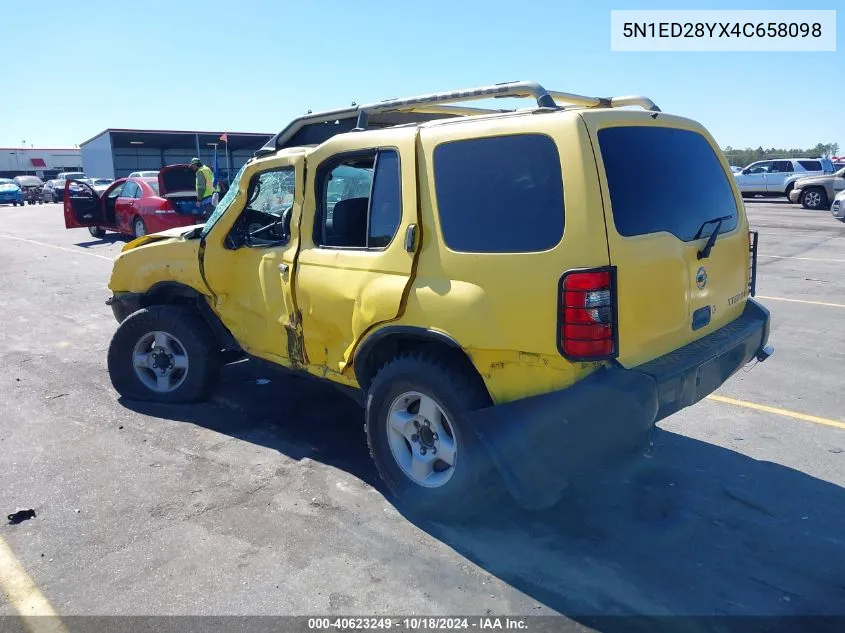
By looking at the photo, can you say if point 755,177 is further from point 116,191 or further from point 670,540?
point 670,540

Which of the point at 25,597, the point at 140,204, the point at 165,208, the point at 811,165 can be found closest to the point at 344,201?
the point at 25,597

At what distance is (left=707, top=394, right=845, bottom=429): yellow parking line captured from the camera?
15.8ft

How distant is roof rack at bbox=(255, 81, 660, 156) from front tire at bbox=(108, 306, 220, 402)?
144 cm

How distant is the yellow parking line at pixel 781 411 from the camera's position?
481 cm

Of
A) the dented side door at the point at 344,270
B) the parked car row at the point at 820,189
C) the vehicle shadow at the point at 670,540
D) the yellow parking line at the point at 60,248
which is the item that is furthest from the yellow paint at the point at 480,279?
the parked car row at the point at 820,189

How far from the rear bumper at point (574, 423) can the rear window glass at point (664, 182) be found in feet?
2.18

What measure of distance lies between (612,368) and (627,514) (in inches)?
39.7

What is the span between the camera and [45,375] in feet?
20.6

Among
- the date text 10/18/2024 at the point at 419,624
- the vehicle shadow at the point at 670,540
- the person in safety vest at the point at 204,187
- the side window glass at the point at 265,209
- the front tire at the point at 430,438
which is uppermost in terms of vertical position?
the person in safety vest at the point at 204,187

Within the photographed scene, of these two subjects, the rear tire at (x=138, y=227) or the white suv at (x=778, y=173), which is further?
the white suv at (x=778, y=173)

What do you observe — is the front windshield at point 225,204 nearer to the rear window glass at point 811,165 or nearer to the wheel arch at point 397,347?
the wheel arch at point 397,347

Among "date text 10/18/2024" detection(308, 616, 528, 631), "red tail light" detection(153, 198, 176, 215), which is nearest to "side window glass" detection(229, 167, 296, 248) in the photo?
"date text 10/18/2024" detection(308, 616, 528, 631)

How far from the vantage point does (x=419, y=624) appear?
9.33ft

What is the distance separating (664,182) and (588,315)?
964 millimetres
